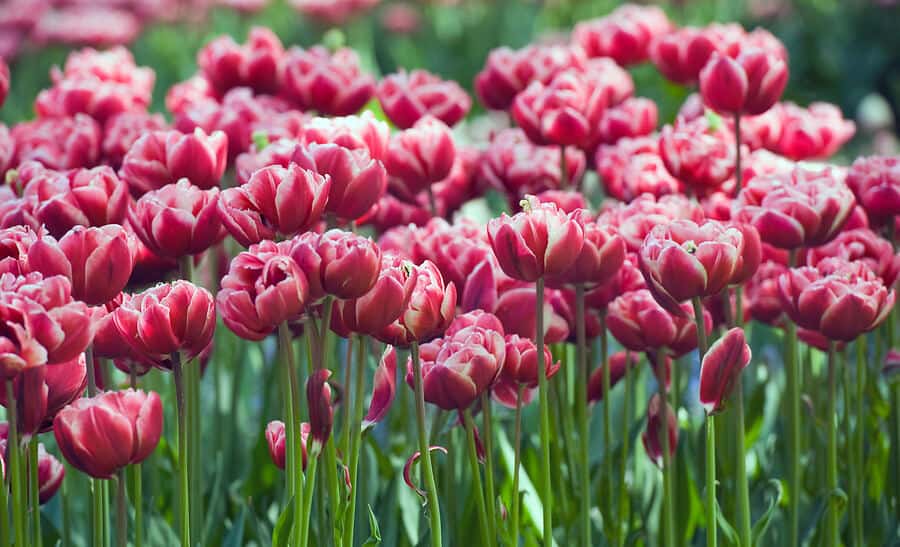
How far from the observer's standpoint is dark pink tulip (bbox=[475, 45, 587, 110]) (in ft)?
6.89

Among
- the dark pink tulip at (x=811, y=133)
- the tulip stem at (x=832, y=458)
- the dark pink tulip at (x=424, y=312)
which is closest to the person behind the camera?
the dark pink tulip at (x=424, y=312)

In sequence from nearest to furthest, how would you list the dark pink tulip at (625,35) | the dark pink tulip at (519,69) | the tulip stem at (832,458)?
1. the tulip stem at (832,458)
2. the dark pink tulip at (519,69)
3. the dark pink tulip at (625,35)

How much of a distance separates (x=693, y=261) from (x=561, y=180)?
726 millimetres

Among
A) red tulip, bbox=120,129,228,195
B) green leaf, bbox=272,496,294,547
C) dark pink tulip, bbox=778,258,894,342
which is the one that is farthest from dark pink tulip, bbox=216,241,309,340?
dark pink tulip, bbox=778,258,894,342

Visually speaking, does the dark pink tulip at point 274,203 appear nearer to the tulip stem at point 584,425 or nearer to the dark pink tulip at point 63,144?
Answer: the tulip stem at point 584,425

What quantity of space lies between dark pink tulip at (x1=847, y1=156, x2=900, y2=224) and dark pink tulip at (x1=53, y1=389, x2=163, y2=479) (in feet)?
3.38

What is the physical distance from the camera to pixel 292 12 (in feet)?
24.9

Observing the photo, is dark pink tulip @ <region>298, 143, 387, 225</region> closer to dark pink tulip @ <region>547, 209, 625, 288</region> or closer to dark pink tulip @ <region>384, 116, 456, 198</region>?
dark pink tulip @ <region>547, 209, 625, 288</region>

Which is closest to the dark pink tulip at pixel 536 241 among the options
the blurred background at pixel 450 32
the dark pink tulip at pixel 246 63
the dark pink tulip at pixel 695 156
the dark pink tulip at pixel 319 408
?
the dark pink tulip at pixel 319 408

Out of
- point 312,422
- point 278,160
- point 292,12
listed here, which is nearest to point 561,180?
point 278,160

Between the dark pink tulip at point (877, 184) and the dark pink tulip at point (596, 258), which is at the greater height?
the dark pink tulip at point (877, 184)

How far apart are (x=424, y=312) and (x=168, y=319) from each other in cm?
24

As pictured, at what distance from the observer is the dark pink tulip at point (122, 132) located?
73.2 inches

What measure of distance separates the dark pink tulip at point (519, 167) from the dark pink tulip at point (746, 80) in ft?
0.94
